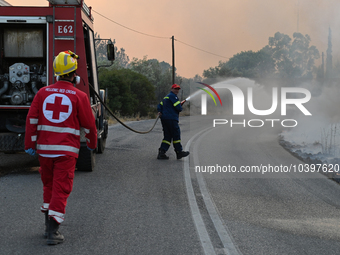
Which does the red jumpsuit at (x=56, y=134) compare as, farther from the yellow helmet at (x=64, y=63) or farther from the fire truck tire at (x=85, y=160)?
the fire truck tire at (x=85, y=160)

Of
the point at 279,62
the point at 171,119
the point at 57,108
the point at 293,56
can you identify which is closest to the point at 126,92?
the point at 171,119

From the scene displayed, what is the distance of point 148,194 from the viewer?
617 centimetres

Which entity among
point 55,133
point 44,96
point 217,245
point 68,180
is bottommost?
point 217,245

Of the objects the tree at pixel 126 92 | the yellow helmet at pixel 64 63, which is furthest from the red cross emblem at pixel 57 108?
the tree at pixel 126 92

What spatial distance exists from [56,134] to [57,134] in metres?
0.01

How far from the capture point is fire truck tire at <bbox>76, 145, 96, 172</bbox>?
746 cm

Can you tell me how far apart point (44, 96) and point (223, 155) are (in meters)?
7.06

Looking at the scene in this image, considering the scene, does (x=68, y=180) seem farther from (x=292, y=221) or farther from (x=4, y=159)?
(x=4, y=159)

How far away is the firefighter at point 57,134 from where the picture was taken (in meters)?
4.05

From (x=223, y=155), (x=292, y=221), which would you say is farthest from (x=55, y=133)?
(x=223, y=155)

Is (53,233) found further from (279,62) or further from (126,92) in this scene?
(279,62)

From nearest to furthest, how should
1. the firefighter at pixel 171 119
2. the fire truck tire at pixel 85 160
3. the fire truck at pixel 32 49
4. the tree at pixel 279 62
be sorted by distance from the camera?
the fire truck at pixel 32 49 → the fire truck tire at pixel 85 160 → the firefighter at pixel 171 119 → the tree at pixel 279 62

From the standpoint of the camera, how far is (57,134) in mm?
4090

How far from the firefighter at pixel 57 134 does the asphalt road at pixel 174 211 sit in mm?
397
